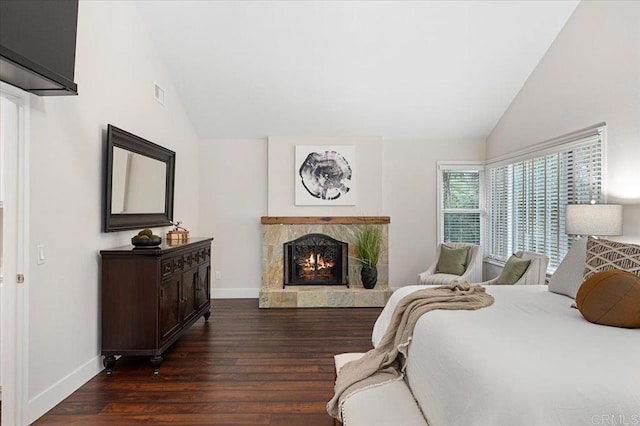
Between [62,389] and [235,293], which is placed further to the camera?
[235,293]

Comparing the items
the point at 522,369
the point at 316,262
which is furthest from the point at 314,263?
the point at 522,369

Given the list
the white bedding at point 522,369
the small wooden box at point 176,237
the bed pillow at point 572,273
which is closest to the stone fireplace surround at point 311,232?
the small wooden box at point 176,237

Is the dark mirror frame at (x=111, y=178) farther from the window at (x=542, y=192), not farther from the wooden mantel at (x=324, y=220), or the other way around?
the window at (x=542, y=192)

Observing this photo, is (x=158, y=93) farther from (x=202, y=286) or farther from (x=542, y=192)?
(x=542, y=192)

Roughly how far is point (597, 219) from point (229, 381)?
322cm

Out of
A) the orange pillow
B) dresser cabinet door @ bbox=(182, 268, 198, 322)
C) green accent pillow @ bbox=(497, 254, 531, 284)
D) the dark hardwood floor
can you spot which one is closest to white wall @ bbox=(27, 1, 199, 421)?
the dark hardwood floor

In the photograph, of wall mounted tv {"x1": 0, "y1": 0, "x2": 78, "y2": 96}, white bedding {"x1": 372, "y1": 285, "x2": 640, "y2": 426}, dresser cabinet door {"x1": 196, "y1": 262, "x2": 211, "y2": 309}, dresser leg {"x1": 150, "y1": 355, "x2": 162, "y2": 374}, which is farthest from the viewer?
dresser cabinet door {"x1": 196, "y1": 262, "x2": 211, "y2": 309}

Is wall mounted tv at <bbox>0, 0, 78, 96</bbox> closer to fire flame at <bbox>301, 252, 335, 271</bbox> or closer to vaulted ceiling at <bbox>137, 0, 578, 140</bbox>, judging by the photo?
vaulted ceiling at <bbox>137, 0, 578, 140</bbox>

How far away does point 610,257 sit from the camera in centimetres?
277

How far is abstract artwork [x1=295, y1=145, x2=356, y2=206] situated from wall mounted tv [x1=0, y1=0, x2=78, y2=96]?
379 cm

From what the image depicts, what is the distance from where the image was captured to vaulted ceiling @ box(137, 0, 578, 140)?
171 inches

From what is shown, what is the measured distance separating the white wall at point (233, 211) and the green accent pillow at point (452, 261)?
2.62 m

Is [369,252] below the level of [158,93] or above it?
below

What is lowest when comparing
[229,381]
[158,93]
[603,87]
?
[229,381]
